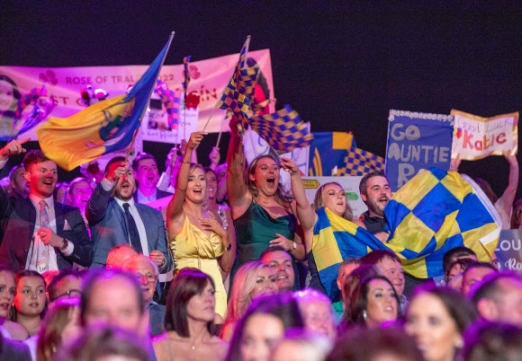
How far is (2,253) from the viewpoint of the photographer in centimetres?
670

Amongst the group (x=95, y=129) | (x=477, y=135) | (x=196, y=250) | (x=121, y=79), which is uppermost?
(x=121, y=79)

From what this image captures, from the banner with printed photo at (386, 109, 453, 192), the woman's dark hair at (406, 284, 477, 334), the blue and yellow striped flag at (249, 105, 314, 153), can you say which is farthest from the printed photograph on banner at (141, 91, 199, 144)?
the woman's dark hair at (406, 284, 477, 334)

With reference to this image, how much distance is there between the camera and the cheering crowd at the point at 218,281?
3170 mm

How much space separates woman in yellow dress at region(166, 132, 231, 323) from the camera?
6.60m

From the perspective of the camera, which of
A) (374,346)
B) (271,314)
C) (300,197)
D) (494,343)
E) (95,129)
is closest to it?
(374,346)

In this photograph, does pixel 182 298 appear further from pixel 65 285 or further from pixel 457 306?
pixel 457 306

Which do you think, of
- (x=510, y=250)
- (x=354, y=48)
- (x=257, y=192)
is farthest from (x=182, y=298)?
(x=354, y=48)

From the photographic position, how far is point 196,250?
21.7 ft

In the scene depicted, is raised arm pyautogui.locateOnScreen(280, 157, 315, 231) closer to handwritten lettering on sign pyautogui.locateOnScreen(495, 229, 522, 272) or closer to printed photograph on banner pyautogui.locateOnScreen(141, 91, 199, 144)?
handwritten lettering on sign pyautogui.locateOnScreen(495, 229, 522, 272)

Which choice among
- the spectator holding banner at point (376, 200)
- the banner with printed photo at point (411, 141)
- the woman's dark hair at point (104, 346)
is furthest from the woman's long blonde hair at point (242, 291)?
the banner with printed photo at point (411, 141)

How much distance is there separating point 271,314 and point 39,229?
3345 mm

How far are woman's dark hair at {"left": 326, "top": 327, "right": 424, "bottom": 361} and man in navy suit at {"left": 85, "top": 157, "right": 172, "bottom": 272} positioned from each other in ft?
13.3

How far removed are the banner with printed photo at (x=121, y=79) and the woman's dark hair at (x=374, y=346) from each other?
26.5ft

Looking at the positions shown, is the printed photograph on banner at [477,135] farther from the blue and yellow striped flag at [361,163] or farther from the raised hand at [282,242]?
the raised hand at [282,242]
